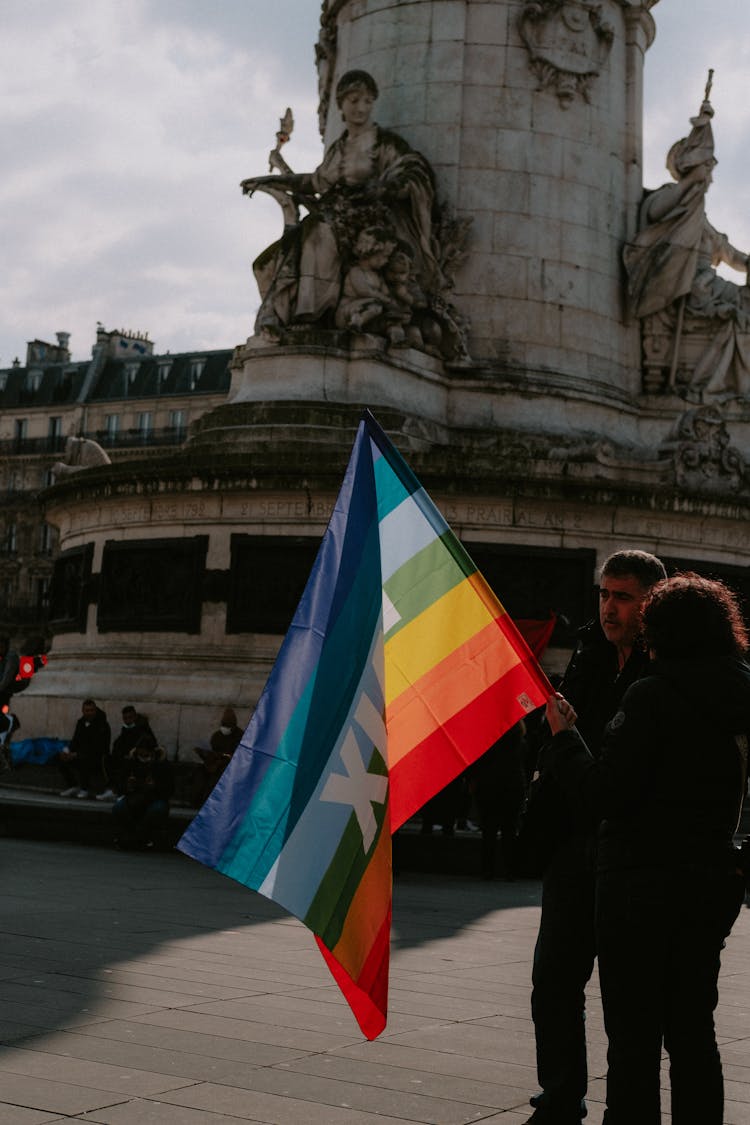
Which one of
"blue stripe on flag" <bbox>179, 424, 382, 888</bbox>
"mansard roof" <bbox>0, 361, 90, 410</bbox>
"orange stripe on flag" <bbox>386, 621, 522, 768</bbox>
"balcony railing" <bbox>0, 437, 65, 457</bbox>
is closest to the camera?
"blue stripe on flag" <bbox>179, 424, 382, 888</bbox>

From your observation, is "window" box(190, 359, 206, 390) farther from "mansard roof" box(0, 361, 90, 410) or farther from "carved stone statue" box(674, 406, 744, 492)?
"carved stone statue" box(674, 406, 744, 492)

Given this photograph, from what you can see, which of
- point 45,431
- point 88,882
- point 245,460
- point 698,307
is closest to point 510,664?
point 88,882

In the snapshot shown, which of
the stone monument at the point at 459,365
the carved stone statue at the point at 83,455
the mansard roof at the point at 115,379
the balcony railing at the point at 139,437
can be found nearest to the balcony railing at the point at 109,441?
the balcony railing at the point at 139,437

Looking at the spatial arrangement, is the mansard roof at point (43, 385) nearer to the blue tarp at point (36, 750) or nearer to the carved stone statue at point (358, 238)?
the carved stone statue at point (358, 238)

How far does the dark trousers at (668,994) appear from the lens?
4406 mm

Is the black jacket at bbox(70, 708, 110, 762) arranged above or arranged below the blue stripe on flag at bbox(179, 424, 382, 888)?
below

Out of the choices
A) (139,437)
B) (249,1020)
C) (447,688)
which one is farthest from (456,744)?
(139,437)

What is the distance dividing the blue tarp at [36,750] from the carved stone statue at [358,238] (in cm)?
581

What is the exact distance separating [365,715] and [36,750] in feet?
47.1

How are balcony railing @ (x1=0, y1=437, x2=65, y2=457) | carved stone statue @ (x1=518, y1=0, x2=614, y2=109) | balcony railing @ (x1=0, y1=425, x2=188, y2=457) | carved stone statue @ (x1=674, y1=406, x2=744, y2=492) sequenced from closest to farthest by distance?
1. carved stone statue @ (x1=674, y1=406, x2=744, y2=492)
2. carved stone statue @ (x1=518, y1=0, x2=614, y2=109)
3. balcony railing @ (x1=0, y1=425, x2=188, y2=457)
4. balcony railing @ (x1=0, y1=437, x2=65, y2=457)

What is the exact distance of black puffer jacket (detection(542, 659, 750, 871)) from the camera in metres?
4.48

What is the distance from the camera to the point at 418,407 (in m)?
20.7

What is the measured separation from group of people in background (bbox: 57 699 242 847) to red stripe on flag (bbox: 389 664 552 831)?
28.9 ft

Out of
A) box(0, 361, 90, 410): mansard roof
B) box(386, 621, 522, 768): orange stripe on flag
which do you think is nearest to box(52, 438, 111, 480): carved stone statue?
box(386, 621, 522, 768): orange stripe on flag
